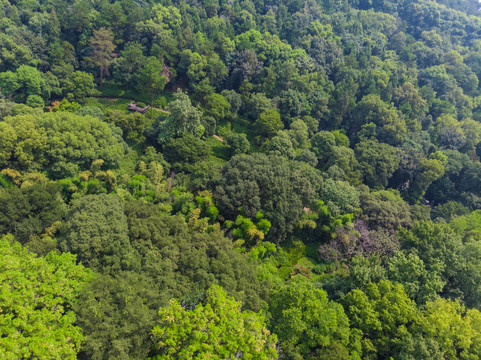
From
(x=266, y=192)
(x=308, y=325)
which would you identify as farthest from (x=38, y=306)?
(x=266, y=192)

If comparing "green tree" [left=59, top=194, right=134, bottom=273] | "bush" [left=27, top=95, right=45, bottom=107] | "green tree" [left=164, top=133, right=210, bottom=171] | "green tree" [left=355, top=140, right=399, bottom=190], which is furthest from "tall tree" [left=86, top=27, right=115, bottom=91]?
"green tree" [left=355, top=140, right=399, bottom=190]

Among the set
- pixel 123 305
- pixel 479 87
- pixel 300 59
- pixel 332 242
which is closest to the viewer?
pixel 123 305

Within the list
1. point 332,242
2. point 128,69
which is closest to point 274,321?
point 332,242

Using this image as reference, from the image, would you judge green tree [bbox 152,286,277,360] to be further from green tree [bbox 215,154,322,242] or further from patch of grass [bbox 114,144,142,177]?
patch of grass [bbox 114,144,142,177]

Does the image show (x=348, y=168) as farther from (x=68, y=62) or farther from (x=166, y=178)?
(x=68, y=62)

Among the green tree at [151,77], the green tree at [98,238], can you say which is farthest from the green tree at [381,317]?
the green tree at [151,77]
